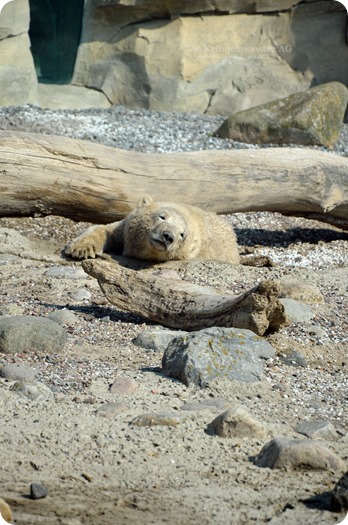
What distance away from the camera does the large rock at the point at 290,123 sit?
37.3 feet

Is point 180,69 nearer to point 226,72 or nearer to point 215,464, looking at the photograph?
point 226,72

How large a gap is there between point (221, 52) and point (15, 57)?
326 centimetres

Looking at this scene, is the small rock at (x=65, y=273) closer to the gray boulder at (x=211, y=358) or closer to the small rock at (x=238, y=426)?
the gray boulder at (x=211, y=358)

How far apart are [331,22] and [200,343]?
33.3 feet

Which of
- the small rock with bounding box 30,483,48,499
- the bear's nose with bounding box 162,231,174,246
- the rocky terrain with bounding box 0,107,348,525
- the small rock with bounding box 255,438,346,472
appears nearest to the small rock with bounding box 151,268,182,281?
the rocky terrain with bounding box 0,107,348,525

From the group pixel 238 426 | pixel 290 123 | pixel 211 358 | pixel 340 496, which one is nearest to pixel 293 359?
pixel 211 358

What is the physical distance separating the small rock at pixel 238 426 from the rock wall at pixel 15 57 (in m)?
9.61

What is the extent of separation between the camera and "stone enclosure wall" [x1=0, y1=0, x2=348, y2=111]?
1327 centimetres

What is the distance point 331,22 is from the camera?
1311 centimetres

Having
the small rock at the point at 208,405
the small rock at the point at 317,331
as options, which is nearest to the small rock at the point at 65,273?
the small rock at the point at 317,331

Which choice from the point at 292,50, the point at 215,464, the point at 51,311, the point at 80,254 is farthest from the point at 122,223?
the point at 292,50

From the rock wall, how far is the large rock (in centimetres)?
316

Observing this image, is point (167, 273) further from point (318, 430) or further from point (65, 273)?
point (318, 430)

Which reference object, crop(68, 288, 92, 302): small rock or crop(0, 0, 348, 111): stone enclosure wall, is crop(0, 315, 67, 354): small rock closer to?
crop(68, 288, 92, 302): small rock
